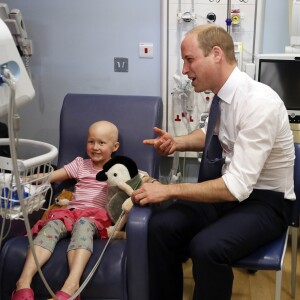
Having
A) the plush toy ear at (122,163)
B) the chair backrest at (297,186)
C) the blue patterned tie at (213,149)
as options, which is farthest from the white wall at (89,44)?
the chair backrest at (297,186)

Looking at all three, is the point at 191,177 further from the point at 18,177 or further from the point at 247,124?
the point at 18,177

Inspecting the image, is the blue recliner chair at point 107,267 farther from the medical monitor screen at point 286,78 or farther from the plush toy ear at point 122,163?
the medical monitor screen at point 286,78

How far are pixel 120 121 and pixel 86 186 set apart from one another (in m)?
0.37

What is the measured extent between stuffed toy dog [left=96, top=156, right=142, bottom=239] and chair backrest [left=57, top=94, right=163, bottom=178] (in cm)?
21

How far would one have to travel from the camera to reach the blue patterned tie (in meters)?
1.85

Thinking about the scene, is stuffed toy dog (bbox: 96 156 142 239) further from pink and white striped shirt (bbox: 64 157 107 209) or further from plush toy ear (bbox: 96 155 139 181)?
pink and white striped shirt (bbox: 64 157 107 209)

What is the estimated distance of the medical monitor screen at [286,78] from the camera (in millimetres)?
2424

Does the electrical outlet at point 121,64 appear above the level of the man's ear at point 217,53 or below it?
below

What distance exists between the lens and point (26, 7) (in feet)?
9.55

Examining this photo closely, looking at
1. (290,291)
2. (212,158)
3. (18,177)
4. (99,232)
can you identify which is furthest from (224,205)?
(18,177)

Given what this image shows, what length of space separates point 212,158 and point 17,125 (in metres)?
0.94

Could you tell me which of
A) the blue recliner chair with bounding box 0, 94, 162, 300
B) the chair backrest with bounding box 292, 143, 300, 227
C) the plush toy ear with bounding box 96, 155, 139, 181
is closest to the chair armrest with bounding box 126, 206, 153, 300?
the blue recliner chair with bounding box 0, 94, 162, 300

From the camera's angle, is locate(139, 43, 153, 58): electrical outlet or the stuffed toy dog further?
locate(139, 43, 153, 58): electrical outlet

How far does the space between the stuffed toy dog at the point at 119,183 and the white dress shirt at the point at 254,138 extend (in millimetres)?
416
